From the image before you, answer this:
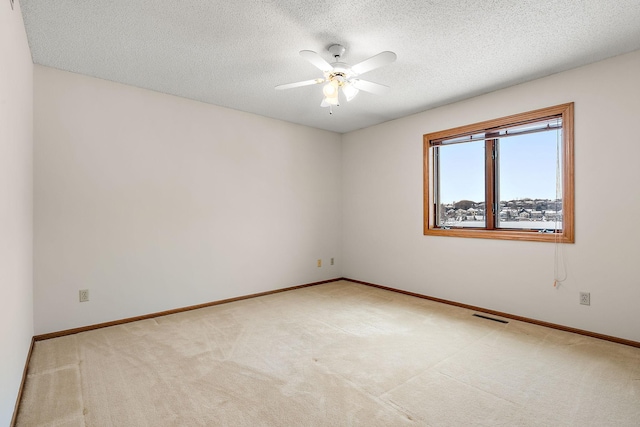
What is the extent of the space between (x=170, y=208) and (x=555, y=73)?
169 inches

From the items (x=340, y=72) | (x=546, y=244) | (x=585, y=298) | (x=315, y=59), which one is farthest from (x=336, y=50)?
(x=585, y=298)

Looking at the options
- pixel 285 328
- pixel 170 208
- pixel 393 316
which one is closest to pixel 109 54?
pixel 170 208

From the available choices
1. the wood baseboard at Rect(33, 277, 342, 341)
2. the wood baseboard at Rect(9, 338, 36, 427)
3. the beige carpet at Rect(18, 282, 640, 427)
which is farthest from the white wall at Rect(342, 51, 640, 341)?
the wood baseboard at Rect(9, 338, 36, 427)

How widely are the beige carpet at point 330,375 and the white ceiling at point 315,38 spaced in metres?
2.51

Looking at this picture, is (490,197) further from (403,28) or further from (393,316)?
(403,28)

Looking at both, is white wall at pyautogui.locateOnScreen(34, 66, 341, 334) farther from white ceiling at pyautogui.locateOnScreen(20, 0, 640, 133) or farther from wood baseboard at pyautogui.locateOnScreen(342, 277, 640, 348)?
wood baseboard at pyautogui.locateOnScreen(342, 277, 640, 348)

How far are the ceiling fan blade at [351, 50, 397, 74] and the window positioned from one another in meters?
1.93

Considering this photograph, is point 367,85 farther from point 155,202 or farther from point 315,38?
point 155,202

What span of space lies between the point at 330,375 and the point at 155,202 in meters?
2.65

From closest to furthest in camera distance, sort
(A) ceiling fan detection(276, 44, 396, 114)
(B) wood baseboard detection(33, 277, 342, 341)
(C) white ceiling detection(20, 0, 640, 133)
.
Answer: (C) white ceiling detection(20, 0, 640, 133) → (A) ceiling fan detection(276, 44, 396, 114) → (B) wood baseboard detection(33, 277, 342, 341)

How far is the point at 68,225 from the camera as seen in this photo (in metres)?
3.01

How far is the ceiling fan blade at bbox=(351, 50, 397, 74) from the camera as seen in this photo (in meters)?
2.24

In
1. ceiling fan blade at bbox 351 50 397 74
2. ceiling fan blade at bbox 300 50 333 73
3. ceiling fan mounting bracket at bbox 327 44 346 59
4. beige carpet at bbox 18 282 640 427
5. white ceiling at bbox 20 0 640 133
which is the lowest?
beige carpet at bbox 18 282 640 427

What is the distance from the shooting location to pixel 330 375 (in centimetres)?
223
